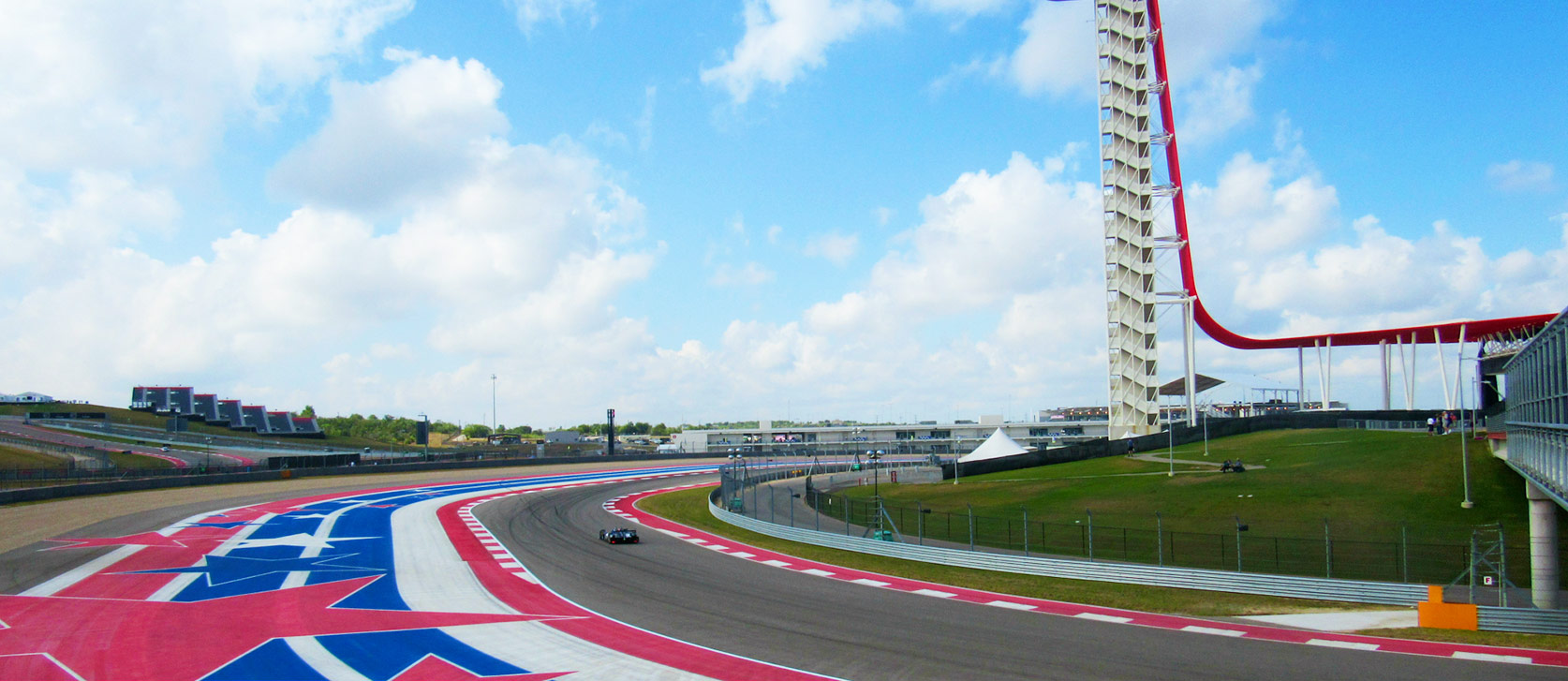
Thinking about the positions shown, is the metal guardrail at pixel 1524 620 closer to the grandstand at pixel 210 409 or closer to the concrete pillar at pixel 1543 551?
the concrete pillar at pixel 1543 551

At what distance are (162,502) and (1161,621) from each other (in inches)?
2145

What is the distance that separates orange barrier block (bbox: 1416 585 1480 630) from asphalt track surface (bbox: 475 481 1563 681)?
3326 mm

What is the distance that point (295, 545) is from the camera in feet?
111

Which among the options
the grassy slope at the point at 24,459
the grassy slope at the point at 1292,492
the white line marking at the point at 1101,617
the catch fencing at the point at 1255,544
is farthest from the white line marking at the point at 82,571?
the grassy slope at the point at 24,459

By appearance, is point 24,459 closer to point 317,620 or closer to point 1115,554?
point 317,620

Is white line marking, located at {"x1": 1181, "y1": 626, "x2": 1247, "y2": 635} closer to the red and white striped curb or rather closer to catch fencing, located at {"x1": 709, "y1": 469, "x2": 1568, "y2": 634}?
the red and white striped curb

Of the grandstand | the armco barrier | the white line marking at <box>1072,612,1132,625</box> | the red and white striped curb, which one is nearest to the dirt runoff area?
the red and white striped curb

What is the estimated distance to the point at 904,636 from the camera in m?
19.1

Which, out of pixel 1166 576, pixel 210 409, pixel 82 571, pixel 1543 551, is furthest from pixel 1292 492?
pixel 210 409

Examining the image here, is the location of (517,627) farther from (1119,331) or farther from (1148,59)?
(1148,59)

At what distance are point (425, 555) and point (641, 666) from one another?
17.8 meters

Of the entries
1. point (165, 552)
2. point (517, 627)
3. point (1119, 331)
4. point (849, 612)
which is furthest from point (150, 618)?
point (1119, 331)

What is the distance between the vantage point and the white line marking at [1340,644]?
58.9ft

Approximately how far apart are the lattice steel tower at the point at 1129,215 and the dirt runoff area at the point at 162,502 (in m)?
52.1
